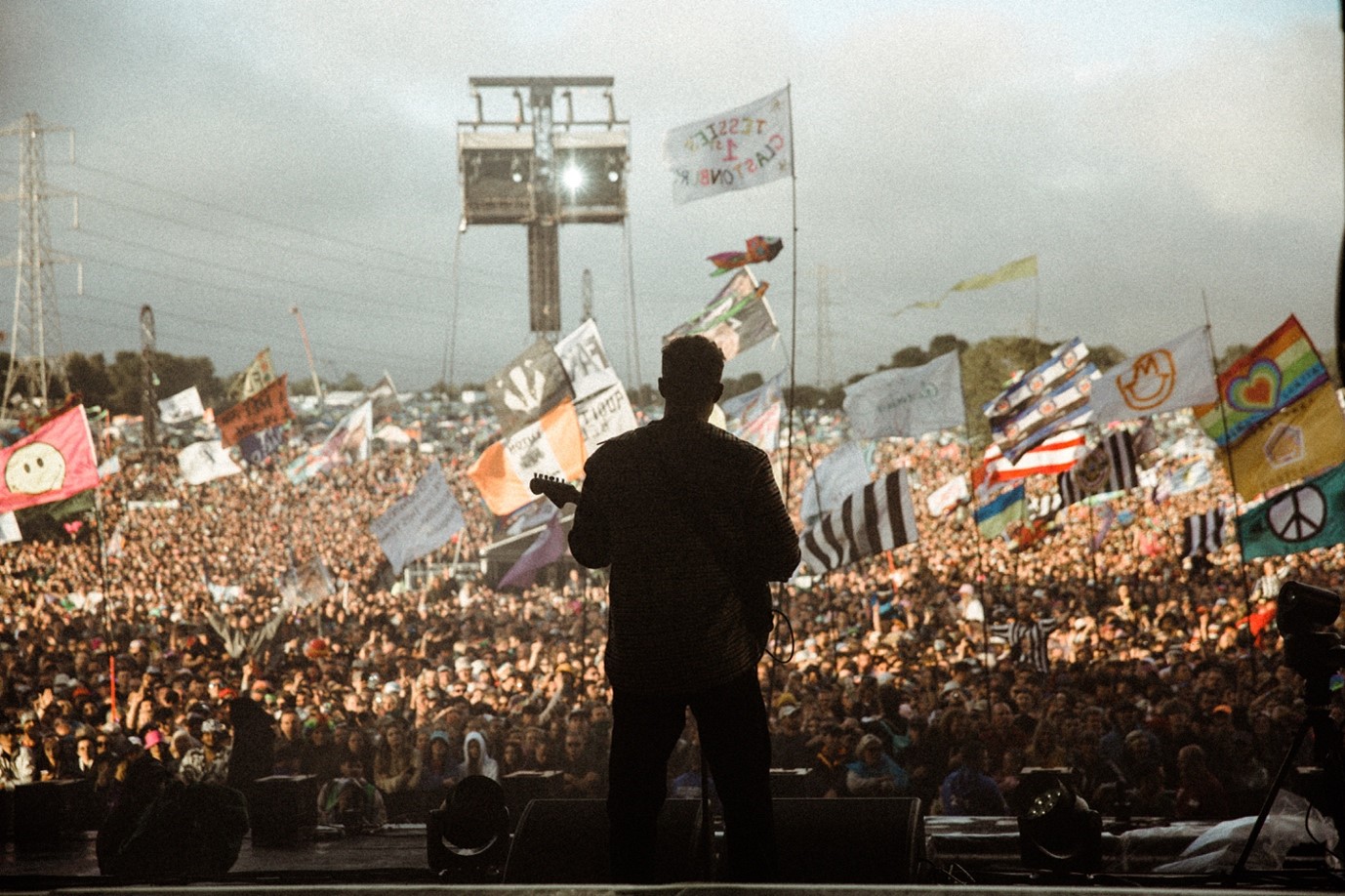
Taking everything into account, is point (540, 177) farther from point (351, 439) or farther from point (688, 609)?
point (688, 609)

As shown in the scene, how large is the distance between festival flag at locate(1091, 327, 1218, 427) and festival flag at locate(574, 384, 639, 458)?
3984mm

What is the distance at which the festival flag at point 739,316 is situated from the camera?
34.0ft

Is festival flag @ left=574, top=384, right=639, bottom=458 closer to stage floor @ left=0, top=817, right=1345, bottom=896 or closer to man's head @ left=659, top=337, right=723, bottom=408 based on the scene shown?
stage floor @ left=0, top=817, right=1345, bottom=896

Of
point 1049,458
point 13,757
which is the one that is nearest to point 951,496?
point 1049,458

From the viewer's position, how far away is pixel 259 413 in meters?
13.4

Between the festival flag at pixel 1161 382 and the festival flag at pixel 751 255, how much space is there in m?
2.94

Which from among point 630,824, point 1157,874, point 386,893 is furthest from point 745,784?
point 1157,874

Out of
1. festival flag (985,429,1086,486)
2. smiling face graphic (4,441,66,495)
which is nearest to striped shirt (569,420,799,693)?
smiling face graphic (4,441,66,495)

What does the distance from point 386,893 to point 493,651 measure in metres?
9.16

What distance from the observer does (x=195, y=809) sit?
3.74 m

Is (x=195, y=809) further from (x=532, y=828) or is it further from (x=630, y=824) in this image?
(x=630, y=824)

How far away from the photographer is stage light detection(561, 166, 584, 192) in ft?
56.8

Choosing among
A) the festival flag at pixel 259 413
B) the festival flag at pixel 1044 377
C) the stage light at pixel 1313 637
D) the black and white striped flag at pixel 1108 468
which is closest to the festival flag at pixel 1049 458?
the black and white striped flag at pixel 1108 468

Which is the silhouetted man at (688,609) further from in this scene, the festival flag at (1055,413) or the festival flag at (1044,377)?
the festival flag at (1044,377)
